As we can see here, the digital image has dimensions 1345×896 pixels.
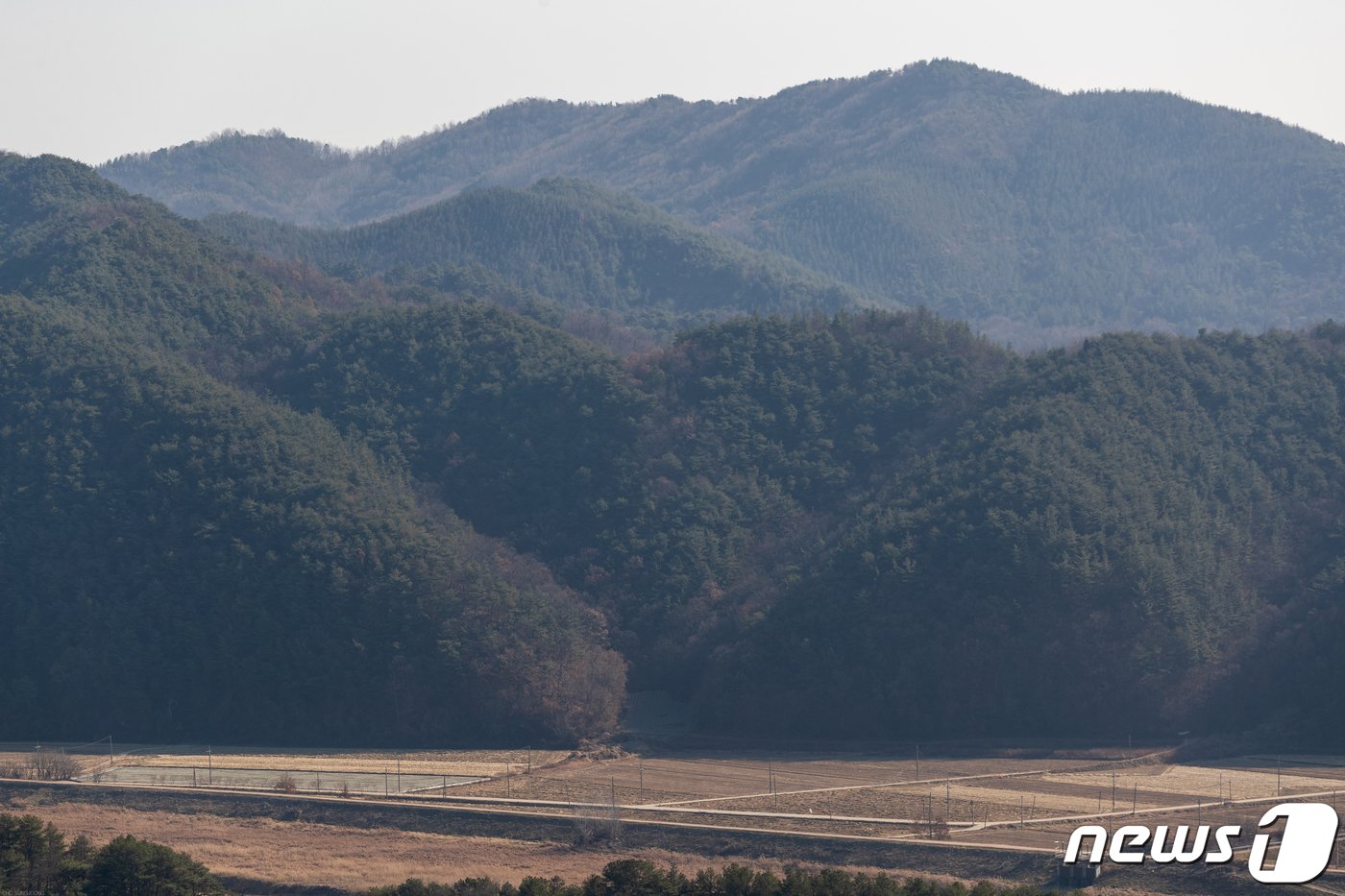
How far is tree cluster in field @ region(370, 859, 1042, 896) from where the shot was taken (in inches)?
1823

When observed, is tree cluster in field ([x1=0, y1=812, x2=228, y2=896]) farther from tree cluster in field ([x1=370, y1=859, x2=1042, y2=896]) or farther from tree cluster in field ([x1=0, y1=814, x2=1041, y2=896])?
tree cluster in field ([x1=370, y1=859, x2=1042, y2=896])

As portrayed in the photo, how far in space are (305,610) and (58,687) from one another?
37.8 feet

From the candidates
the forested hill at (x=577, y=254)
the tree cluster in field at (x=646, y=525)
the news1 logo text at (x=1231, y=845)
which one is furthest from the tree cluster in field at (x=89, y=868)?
the forested hill at (x=577, y=254)

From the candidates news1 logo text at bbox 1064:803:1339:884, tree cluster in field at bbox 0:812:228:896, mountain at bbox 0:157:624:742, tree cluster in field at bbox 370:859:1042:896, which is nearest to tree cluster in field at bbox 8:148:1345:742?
mountain at bbox 0:157:624:742

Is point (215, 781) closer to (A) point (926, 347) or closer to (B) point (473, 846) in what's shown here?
(B) point (473, 846)

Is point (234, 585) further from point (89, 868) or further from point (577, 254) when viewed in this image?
point (577, 254)

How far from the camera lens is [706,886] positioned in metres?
48.0

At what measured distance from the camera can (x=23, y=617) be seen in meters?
83.4

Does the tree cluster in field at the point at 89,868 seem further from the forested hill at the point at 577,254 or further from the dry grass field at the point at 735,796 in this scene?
the forested hill at the point at 577,254

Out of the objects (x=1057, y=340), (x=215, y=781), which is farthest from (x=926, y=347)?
(x=1057, y=340)

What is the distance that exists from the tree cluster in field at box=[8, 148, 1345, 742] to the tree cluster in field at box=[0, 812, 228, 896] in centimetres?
2723

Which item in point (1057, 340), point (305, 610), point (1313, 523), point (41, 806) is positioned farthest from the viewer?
point (1057, 340)

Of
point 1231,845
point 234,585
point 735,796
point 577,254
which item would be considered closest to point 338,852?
point 735,796

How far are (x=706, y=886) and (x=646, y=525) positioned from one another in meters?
45.0
